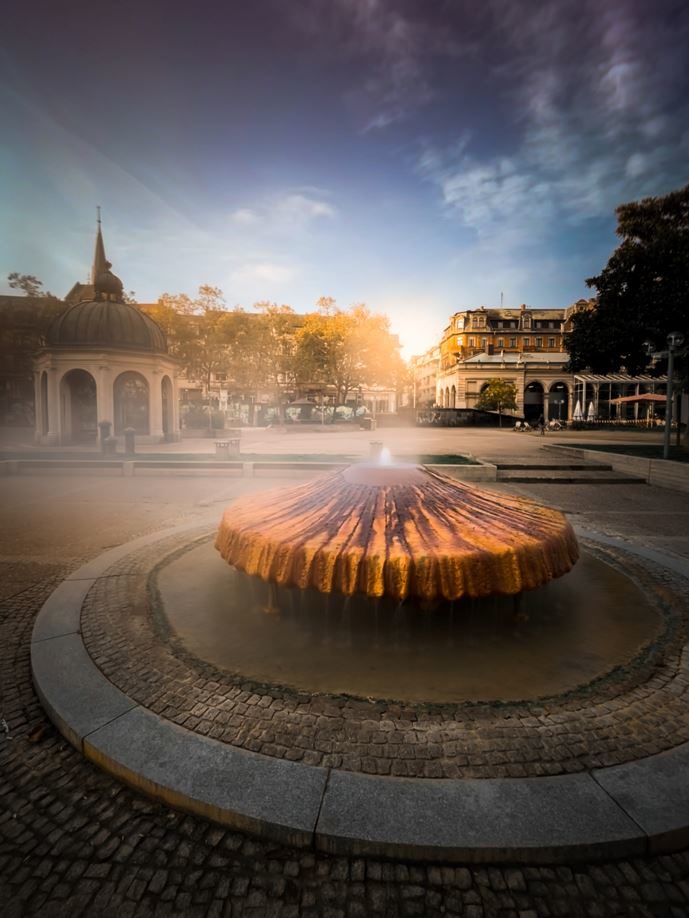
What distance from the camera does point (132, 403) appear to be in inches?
1296

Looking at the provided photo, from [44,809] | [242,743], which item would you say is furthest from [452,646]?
[44,809]

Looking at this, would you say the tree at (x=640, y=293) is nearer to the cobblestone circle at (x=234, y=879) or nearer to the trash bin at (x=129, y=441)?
the trash bin at (x=129, y=441)

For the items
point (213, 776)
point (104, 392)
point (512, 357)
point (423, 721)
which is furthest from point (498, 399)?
point (213, 776)

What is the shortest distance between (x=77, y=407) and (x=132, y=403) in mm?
6705

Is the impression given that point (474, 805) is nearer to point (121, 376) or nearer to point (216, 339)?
point (121, 376)

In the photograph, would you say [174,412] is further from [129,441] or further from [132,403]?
[129,441]

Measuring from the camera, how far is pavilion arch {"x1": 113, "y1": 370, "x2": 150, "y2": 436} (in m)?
24.8

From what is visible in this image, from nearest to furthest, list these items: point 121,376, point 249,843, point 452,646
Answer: point 249,843 → point 452,646 → point 121,376

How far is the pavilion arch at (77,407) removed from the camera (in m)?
24.4

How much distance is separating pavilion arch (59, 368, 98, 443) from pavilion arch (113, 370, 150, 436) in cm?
148

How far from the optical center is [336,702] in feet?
9.59

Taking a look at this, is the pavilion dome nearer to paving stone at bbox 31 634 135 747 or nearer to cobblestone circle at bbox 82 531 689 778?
paving stone at bbox 31 634 135 747

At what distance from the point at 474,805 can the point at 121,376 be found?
88.9ft

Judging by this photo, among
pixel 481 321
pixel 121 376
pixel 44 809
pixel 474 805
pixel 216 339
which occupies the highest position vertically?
pixel 481 321
